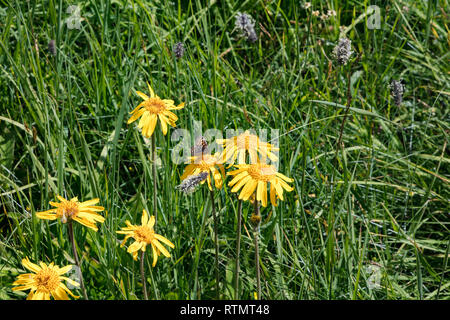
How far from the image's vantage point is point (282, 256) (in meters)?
2.03

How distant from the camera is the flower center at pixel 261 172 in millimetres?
1566

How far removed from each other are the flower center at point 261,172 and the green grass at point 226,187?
0.21 metres

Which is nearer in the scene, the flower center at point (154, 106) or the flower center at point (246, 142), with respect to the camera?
the flower center at point (246, 142)

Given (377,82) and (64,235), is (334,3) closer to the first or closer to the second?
(377,82)

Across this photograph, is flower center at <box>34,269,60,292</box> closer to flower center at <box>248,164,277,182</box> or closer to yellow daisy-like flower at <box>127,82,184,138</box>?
yellow daisy-like flower at <box>127,82,184,138</box>

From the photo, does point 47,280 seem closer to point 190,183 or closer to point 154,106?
point 190,183

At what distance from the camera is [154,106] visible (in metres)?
1.81

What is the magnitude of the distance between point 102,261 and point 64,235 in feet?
1.27

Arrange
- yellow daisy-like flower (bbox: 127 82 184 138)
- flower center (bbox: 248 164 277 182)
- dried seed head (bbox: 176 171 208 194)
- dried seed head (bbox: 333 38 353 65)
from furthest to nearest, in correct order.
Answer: dried seed head (bbox: 333 38 353 65)
yellow daisy-like flower (bbox: 127 82 184 138)
flower center (bbox: 248 164 277 182)
dried seed head (bbox: 176 171 208 194)

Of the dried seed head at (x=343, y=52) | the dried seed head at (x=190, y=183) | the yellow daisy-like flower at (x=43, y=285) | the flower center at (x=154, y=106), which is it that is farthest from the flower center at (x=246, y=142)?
the yellow daisy-like flower at (x=43, y=285)

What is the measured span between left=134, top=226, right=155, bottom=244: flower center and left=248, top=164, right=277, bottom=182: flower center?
35 cm

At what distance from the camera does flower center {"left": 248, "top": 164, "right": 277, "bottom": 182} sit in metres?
1.57

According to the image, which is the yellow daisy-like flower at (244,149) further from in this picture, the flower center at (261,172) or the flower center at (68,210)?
the flower center at (68,210)

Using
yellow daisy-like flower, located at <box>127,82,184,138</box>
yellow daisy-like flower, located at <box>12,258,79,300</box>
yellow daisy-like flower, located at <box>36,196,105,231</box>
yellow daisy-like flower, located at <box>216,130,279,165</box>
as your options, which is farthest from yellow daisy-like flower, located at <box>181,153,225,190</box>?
yellow daisy-like flower, located at <box>12,258,79,300</box>
